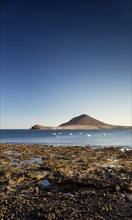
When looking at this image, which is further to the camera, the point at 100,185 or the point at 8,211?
the point at 100,185

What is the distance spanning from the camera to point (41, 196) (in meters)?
17.3

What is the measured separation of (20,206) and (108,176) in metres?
9.79

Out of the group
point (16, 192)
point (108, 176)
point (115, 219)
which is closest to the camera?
point (115, 219)

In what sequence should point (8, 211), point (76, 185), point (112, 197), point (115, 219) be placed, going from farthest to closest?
point (76, 185) → point (112, 197) → point (8, 211) → point (115, 219)

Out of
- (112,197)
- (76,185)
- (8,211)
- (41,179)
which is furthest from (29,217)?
(41,179)

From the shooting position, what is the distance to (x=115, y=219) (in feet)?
43.7

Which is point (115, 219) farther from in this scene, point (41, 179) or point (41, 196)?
point (41, 179)

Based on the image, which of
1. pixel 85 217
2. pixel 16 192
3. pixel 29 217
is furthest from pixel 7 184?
pixel 85 217

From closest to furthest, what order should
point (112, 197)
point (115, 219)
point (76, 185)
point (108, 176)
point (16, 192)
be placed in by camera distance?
point (115, 219)
point (112, 197)
point (16, 192)
point (76, 185)
point (108, 176)

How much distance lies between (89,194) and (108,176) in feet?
18.1

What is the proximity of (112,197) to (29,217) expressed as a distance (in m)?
5.64

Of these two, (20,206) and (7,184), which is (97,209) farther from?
(7,184)

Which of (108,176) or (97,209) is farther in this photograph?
(108,176)

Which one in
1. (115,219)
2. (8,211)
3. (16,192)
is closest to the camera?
(115,219)
